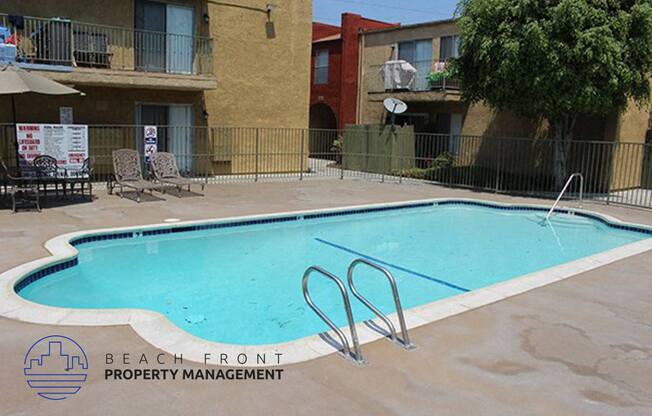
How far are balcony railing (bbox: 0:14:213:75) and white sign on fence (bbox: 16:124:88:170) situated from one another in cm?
295

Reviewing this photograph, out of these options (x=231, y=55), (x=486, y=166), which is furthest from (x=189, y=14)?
(x=486, y=166)

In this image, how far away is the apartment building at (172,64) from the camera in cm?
1505

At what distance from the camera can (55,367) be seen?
4.37 metres

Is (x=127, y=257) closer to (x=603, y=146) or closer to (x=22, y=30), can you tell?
(x=22, y=30)

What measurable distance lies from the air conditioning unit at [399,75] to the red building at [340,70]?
12.6 ft

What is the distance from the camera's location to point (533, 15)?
1518cm

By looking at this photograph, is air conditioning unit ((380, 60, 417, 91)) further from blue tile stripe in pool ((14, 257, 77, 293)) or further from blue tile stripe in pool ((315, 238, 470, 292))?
blue tile stripe in pool ((14, 257, 77, 293))

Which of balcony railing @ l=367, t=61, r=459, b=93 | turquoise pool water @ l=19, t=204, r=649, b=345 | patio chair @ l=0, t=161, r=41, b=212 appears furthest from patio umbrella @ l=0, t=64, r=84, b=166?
balcony railing @ l=367, t=61, r=459, b=93

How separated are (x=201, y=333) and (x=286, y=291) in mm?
1873

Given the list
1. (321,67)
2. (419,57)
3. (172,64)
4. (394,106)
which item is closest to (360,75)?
(321,67)

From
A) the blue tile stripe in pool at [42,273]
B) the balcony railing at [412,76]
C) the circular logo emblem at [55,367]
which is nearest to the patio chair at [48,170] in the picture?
the blue tile stripe in pool at [42,273]

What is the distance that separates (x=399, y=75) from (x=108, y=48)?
11.4 meters

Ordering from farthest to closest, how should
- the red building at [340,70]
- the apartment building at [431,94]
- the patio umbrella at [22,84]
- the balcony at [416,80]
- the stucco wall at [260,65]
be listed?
1. the red building at [340,70]
2. the balcony at [416,80]
3. the apartment building at [431,94]
4. the stucco wall at [260,65]
5. the patio umbrella at [22,84]

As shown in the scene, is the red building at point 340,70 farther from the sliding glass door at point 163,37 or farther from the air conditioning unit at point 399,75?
the sliding glass door at point 163,37
